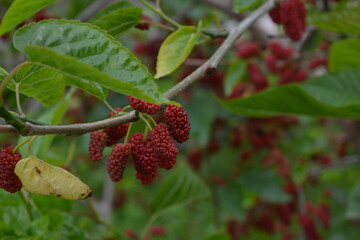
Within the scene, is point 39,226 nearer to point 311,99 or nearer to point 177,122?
point 177,122

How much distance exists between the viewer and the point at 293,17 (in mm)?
1108

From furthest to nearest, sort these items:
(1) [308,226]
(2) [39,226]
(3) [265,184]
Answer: (3) [265,184], (1) [308,226], (2) [39,226]

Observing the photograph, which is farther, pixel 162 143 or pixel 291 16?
pixel 291 16

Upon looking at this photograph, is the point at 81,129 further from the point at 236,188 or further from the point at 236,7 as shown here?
the point at 236,188

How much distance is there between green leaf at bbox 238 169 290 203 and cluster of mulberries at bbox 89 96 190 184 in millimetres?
1477

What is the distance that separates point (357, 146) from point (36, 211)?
4.27ft

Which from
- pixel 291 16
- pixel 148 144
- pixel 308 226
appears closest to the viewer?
pixel 148 144

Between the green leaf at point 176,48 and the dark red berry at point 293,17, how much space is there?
232 millimetres

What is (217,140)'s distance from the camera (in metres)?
2.54

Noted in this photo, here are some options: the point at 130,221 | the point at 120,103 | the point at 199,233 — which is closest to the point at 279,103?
the point at 120,103

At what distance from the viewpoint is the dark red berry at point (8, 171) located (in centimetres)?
70

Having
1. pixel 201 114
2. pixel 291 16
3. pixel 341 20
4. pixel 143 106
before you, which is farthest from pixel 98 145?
pixel 201 114

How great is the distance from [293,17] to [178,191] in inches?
29.1

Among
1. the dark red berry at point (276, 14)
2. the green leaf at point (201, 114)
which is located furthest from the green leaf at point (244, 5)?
the green leaf at point (201, 114)
